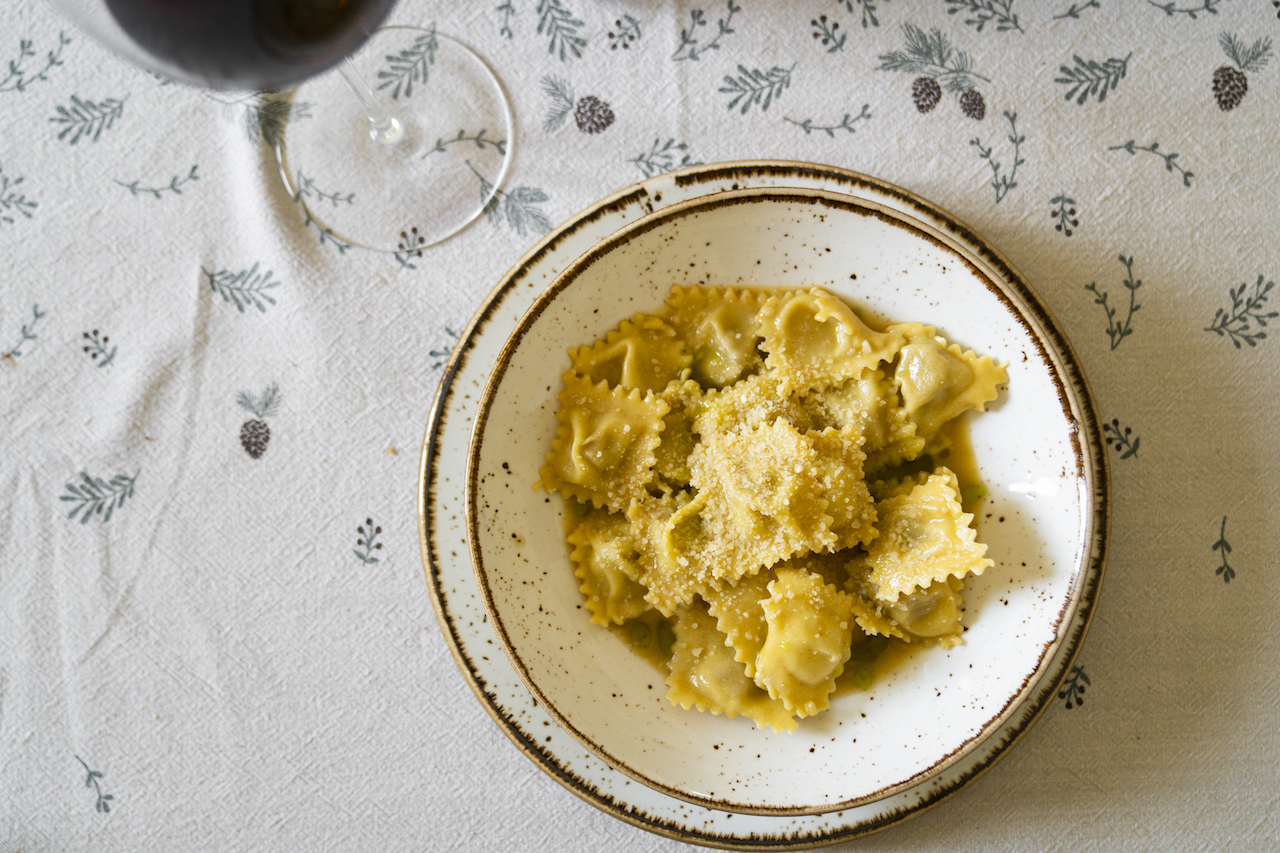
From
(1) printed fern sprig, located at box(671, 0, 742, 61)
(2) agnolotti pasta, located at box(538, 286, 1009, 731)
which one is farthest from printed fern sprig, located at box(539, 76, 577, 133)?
(2) agnolotti pasta, located at box(538, 286, 1009, 731)

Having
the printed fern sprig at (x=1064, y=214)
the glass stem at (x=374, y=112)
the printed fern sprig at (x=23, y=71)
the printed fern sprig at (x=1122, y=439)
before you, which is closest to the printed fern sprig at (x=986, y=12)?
the printed fern sprig at (x=1064, y=214)

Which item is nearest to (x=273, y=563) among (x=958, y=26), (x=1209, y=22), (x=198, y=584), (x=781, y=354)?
(x=198, y=584)

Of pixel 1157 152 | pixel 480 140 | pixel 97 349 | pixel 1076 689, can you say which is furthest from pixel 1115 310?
pixel 97 349

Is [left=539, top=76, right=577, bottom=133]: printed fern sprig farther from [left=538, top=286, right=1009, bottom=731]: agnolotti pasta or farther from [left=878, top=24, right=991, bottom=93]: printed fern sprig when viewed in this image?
[left=878, top=24, right=991, bottom=93]: printed fern sprig

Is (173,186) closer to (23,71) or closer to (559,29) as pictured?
(23,71)

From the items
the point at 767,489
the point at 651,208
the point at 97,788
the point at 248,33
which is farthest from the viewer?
the point at 97,788

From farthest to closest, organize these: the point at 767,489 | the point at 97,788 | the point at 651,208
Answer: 1. the point at 97,788
2. the point at 651,208
3. the point at 767,489

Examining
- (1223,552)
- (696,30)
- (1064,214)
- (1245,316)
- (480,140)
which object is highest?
(696,30)
